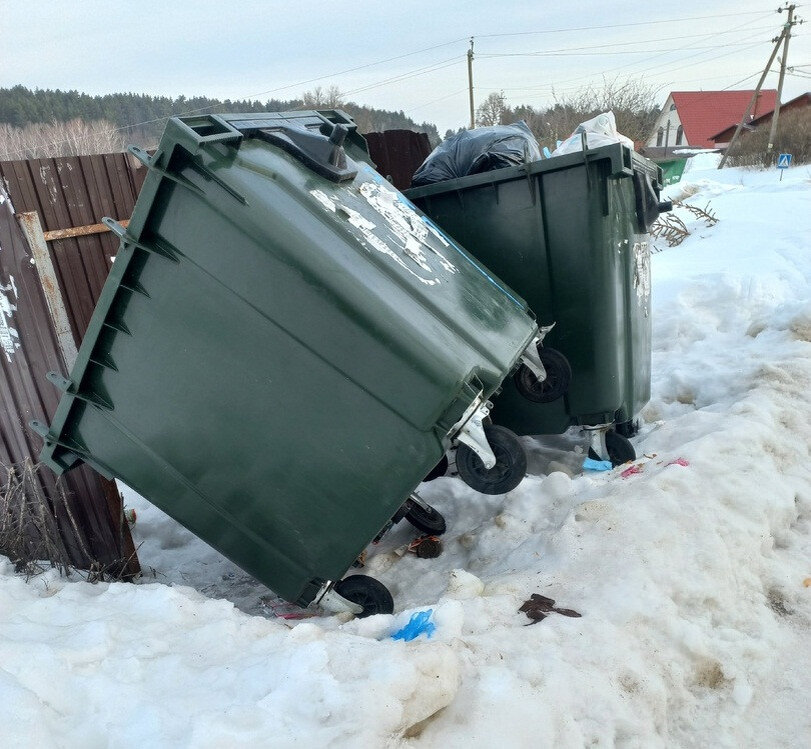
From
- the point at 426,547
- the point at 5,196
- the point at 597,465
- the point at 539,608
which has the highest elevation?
the point at 5,196

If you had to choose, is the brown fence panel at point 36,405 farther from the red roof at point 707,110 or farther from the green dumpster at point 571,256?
the red roof at point 707,110

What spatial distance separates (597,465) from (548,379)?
2.28 ft

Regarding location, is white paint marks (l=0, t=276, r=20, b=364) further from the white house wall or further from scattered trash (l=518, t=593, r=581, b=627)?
the white house wall

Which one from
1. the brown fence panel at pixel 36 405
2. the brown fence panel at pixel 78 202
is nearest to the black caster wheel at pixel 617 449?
the brown fence panel at pixel 36 405

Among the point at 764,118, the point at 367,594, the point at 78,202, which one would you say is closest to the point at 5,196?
the point at 78,202

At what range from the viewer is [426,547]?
306cm

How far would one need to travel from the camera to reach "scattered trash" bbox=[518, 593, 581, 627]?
83.9 inches

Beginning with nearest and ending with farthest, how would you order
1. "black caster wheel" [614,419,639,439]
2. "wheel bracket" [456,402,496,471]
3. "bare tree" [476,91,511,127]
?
"wheel bracket" [456,402,496,471], "black caster wheel" [614,419,639,439], "bare tree" [476,91,511,127]

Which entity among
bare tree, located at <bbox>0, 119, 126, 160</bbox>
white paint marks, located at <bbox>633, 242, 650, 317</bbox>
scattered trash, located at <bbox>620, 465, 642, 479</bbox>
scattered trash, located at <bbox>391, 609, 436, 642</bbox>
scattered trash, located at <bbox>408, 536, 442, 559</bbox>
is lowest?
scattered trash, located at <bbox>408, 536, 442, 559</bbox>

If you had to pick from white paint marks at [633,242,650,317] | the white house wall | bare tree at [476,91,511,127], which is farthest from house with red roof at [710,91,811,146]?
white paint marks at [633,242,650,317]

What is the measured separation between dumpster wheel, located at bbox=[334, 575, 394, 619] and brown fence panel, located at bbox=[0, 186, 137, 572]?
1207mm

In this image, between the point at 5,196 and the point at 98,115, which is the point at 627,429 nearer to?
the point at 5,196

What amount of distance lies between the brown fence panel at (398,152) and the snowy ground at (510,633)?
3.40 meters

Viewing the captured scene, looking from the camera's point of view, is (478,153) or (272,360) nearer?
(272,360)
